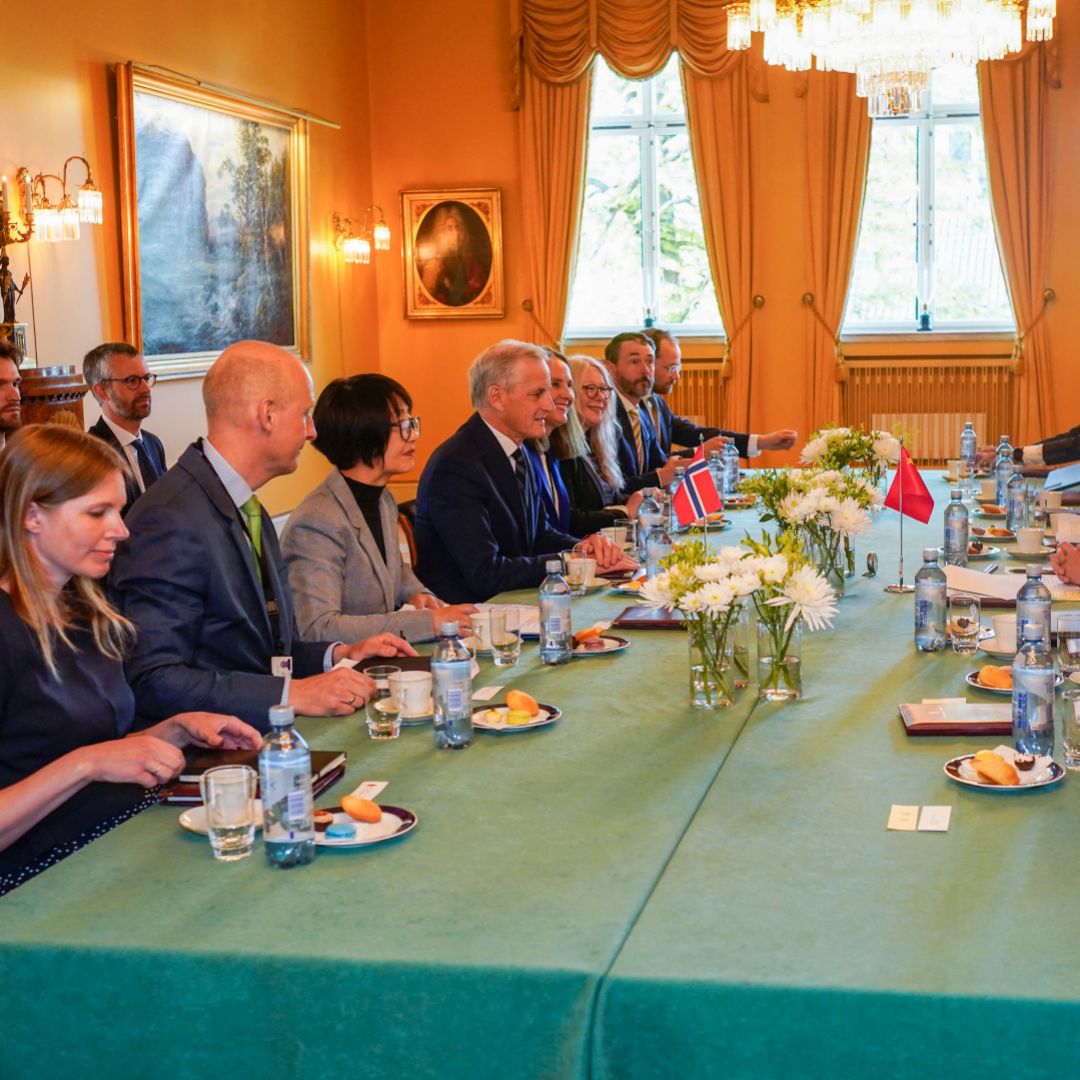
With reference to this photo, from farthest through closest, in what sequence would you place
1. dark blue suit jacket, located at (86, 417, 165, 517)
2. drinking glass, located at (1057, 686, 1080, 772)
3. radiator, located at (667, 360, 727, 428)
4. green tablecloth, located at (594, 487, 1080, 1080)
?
radiator, located at (667, 360, 727, 428) < dark blue suit jacket, located at (86, 417, 165, 517) < drinking glass, located at (1057, 686, 1080, 772) < green tablecloth, located at (594, 487, 1080, 1080)

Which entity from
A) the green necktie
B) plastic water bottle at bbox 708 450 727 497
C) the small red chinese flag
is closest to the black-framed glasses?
plastic water bottle at bbox 708 450 727 497

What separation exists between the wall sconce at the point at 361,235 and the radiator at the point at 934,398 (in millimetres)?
3899

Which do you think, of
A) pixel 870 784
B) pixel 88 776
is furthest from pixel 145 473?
pixel 870 784

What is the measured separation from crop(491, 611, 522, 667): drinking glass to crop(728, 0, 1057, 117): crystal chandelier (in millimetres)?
4635

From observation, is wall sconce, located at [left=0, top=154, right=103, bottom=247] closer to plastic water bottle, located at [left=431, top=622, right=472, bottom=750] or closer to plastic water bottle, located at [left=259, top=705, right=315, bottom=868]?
plastic water bottle, located at [left=431, top=622, right=472, bottom=750]

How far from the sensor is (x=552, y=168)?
11969 mm

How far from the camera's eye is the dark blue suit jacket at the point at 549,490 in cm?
547

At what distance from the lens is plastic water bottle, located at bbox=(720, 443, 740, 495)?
719cm

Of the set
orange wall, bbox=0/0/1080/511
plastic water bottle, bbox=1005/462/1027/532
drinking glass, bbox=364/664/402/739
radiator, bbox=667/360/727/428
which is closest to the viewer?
drinking glass, bbox=364/664/402/739

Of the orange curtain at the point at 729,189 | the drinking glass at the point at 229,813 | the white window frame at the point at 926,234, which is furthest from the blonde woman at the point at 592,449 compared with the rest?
the white window frame at the point at 926,234

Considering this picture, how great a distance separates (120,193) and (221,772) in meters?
6.63

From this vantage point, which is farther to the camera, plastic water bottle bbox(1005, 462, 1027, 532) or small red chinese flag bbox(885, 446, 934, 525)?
plastic water bottle bbox(1005, 462, 1027, 532)

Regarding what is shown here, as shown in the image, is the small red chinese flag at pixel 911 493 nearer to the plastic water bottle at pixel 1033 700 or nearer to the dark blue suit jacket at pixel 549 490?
the dark blue suit jacket at pixel 549 490

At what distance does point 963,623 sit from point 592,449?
3600 millimetres
